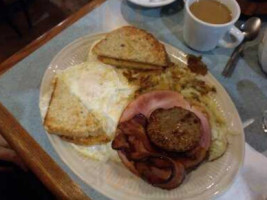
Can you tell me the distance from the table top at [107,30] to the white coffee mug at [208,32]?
1.4 inches

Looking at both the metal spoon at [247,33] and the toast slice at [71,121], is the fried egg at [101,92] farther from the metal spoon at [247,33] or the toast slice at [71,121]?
the metal spoon at [247,33]

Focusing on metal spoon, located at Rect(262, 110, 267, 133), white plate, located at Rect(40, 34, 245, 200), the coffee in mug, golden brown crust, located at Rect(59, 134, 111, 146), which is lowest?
metal spoon, located at Rect(262, 110, 267, 133)

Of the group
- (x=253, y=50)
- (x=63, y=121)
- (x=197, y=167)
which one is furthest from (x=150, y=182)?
(x=253, y=50)

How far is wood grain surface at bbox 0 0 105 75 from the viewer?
3.21ft

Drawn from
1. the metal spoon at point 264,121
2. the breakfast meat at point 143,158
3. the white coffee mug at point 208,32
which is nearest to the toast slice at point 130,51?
the white coffee mug at point 208,32

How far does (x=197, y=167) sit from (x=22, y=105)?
1.58 ft

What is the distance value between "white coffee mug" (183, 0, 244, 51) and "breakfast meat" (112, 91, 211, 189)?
0.79 ft

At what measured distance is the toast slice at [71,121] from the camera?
86 centimetres

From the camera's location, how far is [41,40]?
1.04 meters

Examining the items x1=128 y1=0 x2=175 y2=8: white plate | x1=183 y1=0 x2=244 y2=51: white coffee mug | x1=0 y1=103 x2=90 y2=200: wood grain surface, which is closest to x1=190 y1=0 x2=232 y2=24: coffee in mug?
x1=183 y1=0 x2=244 y2=51: white coffee mug

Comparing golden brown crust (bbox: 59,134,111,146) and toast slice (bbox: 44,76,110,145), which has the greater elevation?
toast slice (bbox: 44,76,110,145)

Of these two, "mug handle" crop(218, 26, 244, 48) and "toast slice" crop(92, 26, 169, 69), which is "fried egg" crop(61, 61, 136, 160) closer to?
"toast slice" crop(92, 26, 169, 69)

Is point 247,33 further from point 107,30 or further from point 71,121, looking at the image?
point 71,121

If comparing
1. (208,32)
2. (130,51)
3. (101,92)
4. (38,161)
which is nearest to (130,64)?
(130,51)
